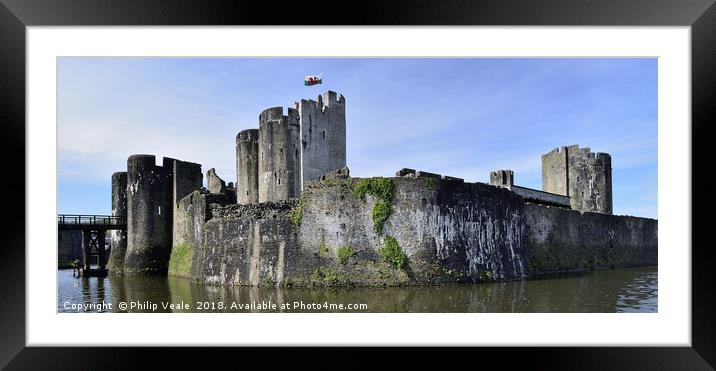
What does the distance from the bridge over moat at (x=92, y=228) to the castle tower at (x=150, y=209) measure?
6.46 ft

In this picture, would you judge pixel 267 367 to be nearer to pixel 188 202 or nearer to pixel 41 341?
pixel 41 341

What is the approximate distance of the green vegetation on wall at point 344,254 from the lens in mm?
16656

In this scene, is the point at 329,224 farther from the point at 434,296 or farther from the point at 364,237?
the point at 434,296

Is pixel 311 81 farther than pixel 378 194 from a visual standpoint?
Yes

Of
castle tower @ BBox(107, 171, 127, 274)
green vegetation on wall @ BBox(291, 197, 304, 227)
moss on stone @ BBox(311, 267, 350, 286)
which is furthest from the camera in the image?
castle tower @ BBox(107, 171, 127, 274)

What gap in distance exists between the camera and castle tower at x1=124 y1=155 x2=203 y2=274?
88.1ft

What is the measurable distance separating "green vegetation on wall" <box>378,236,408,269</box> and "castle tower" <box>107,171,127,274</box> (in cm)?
1762

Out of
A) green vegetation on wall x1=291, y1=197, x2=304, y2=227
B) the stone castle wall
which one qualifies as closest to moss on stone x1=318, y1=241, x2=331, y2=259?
the stone castle wall

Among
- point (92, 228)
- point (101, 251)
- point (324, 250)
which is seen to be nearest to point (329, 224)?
point (324, 250)

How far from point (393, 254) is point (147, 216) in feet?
52.4

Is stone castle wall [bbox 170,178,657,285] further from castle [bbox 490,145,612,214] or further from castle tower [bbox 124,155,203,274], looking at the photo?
castle [bbox 490,145,612,214]

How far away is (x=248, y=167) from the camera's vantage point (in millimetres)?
29453

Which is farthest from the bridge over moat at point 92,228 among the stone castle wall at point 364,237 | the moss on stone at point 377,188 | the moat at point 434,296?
the moss on stone at point 377,188
